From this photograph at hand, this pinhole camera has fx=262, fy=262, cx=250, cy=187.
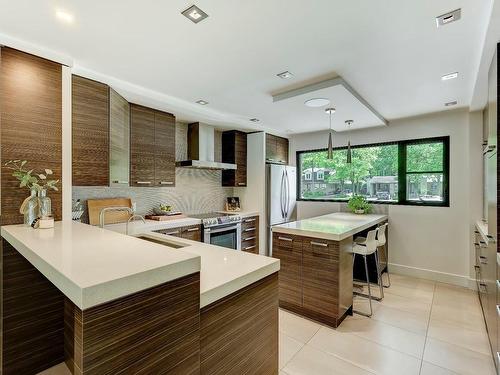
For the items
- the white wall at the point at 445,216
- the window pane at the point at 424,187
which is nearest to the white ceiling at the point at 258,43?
the white wall at the point at 445,216

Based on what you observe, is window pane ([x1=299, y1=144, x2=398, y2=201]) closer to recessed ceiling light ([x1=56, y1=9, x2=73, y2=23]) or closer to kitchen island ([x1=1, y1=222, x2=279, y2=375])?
kitchen island ([x1=1, y1=222, x2=279, y2=375])

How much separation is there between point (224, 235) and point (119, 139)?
200cm

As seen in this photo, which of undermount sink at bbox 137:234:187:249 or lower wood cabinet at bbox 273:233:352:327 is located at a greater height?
undermount sink at bbox 137:234:187:249

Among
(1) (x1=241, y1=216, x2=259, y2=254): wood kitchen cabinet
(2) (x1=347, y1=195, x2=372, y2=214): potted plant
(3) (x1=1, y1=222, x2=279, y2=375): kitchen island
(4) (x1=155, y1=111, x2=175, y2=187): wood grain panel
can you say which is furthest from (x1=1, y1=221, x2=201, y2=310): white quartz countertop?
Result: (2) (x1=347, y1=195, x2=372, y2=214): potted plant

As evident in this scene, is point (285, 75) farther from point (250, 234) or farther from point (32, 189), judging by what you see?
point (250, 234)

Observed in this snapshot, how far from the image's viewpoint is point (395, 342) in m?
2.41

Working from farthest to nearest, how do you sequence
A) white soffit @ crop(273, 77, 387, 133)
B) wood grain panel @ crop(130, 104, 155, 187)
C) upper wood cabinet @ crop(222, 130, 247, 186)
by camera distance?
upper wood cabinet @ crop(222, 130, 247, 186)
wood grain panel @ crop(130, 104, 155, 187)
white soffit @ crop(273, 77, 387, 133)

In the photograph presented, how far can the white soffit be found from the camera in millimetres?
2775

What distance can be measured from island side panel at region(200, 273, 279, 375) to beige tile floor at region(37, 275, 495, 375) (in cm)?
91

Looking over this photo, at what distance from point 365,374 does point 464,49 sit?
8.80ft

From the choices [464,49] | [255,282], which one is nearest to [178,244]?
[255,282]

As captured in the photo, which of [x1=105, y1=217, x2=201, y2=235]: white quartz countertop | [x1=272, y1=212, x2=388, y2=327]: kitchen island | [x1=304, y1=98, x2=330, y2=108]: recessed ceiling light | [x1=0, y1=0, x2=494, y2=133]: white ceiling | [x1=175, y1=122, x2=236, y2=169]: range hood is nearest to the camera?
[x1=0, y1=0, x2=494, y2=133]: white ceiling

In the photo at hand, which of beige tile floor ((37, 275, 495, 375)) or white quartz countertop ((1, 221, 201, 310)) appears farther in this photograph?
beige tile floor ((37, 275, 495, 375))

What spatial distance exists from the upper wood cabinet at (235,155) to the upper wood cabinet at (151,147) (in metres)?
1.29
